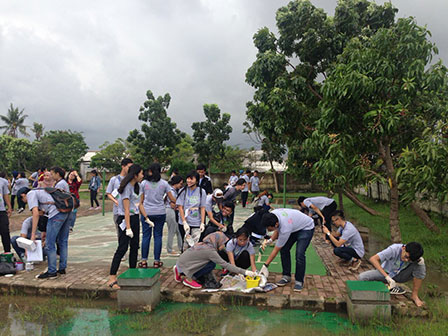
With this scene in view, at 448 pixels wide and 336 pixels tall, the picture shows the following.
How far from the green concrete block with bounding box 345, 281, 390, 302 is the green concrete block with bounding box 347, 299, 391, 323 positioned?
59 millimetres

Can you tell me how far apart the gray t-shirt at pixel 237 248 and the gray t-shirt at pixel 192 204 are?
0.96m

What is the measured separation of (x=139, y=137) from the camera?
27250mm

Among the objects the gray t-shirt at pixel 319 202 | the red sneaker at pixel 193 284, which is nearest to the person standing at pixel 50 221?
the red sneaker at pixel 193 284

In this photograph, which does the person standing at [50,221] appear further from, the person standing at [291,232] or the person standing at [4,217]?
the person standing at [291,232]

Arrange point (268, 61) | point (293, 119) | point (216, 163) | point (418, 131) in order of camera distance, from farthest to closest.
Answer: point (216, 163) < point (268, 61) < point (293, 119) < point (418, 131)

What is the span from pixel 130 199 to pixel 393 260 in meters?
3.94

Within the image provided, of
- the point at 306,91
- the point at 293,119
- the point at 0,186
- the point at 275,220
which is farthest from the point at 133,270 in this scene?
the point at 306,91

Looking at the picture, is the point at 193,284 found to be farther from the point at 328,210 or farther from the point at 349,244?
the point at 328,210

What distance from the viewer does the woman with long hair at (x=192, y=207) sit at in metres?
5.80

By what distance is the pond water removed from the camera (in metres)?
3.76

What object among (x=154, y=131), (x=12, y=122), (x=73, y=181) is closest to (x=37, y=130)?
(x=12, y=122)

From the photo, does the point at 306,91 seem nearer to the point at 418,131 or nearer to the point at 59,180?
the point at 418,131

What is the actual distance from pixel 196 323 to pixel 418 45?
Answer: 6094 millimetres

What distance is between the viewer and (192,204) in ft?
19.2
